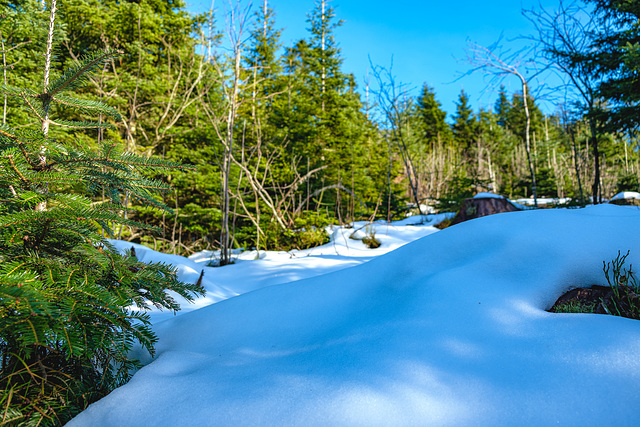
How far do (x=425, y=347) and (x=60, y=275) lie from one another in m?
1.36

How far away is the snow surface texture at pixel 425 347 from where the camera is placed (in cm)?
92

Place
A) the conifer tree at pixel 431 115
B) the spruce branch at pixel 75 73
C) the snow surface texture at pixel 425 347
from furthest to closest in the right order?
the conifer tree at pixel 431 115
the spruce branch at pixel 75 73
the snow surface texture at pixel 425 347

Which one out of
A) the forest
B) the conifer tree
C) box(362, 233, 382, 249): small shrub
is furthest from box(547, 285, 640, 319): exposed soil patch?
the conifer tree

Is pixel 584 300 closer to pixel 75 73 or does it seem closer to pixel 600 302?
pixel 600 302

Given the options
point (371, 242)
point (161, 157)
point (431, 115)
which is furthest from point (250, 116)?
point (431, 115)

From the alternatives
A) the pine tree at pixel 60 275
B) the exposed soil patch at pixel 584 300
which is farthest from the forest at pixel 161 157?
the exposed soil patch at pixel 584 300

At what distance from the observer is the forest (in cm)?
113

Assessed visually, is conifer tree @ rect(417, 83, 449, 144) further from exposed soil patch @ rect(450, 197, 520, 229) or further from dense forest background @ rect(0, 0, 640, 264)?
exposed soil patch @ rect(450, 197, 520, 229)

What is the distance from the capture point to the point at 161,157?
1.71 meters

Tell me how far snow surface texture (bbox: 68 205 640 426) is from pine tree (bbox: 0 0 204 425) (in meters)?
0.17

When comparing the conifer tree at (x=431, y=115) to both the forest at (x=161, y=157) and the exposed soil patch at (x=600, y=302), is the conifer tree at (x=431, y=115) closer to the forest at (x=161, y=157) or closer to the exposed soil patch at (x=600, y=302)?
the forest at (x=161, y=157)

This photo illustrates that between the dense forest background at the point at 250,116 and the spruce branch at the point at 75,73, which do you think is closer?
the spruce branch at the point at 75,73

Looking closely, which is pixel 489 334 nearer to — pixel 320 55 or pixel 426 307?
pixel 426 307

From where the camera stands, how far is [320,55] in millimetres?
12594
